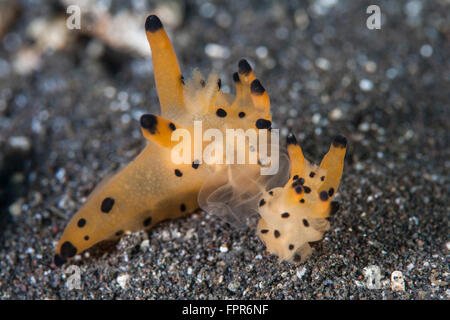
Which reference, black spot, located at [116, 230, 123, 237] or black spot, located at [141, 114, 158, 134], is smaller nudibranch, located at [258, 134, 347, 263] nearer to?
black spot, located at [141, 114, 158, 134]

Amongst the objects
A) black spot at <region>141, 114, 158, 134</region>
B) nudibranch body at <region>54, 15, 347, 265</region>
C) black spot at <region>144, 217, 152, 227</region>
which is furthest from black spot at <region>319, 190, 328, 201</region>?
black spot at <region>144, 217, 152, 227</region>

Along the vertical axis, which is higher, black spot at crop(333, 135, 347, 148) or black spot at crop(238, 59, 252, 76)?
black spot at crop(238, 59, 252, 76)

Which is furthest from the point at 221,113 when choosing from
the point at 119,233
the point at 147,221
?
the point at 119,233

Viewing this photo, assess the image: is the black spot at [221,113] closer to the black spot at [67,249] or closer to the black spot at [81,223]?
the black spot at [81,223]

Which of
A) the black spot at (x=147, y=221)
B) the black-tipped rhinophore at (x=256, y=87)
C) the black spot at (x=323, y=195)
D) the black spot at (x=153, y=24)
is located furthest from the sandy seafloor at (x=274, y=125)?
the black spot at (x=153, y=24)

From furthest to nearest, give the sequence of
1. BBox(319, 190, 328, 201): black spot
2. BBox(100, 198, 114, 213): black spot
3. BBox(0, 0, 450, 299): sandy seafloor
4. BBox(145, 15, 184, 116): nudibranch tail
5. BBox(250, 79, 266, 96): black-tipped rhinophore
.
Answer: BBox(100, 198, 114, 213): black spot
BBox(0, 0, 450, 299): sandy seafloor
BBox(145, 15, 184, 116): nudibranch tail
BBox(250, 79, 266, 96): black-tipped rhinophore
BBox(319, 190, 328, 201): black spot
